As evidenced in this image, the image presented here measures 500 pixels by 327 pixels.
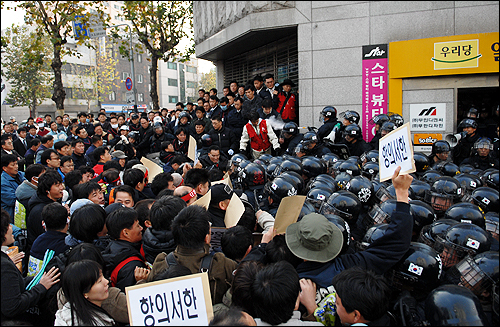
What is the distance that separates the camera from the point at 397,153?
2812 millimetres

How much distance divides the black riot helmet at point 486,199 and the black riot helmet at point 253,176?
100 inches

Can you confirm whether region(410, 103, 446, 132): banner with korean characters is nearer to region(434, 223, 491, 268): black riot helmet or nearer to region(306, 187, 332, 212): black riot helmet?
region(306, 187, 332, 212): black riot helmet

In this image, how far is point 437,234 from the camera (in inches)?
125

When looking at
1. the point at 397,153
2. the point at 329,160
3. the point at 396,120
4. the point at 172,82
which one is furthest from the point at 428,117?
the point at 172,82

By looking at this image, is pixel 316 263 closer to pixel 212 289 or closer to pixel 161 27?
pixel 212 289

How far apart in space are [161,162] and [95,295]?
20.5ft

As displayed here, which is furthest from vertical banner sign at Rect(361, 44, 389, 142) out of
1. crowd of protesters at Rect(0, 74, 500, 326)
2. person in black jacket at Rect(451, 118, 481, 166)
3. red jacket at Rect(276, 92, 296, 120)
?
crowd of protesters at Rect(0, 74, 500, 326)

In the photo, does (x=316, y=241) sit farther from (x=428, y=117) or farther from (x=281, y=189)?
(x=428, y=117)

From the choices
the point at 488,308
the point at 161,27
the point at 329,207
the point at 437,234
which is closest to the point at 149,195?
the point at 329,207

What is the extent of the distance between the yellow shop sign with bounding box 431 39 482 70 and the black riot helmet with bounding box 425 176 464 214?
609cm

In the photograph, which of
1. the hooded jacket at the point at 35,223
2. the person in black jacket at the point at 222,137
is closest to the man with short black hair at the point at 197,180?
the hooded jacket at the point at 35,223

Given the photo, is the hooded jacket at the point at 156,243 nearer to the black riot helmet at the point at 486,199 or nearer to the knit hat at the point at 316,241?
the knit hat at the point at 316,241

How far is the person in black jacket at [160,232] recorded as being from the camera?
3.15m

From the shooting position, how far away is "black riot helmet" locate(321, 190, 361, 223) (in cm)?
374
